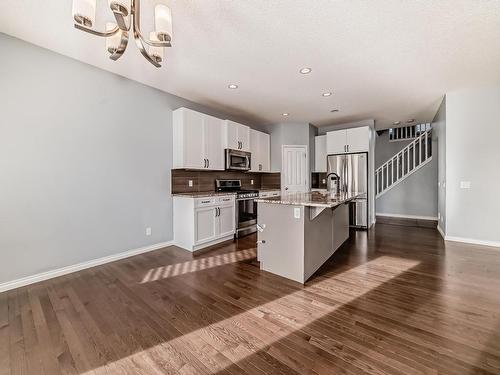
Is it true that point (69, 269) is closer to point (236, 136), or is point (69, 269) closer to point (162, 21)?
point (162, 21)

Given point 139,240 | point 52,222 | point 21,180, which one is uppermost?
point 21,180

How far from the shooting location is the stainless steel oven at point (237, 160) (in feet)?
15.4

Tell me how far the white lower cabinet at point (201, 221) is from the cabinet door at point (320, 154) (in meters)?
3.05

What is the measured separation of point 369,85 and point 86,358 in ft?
15.3

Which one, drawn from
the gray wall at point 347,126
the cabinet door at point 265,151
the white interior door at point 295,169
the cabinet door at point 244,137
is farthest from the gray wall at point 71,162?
the gray wall at point 347,126

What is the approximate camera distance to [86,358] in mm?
1501

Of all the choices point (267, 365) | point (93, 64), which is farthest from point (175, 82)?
point (267, 365)

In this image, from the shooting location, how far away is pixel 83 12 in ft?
4.80

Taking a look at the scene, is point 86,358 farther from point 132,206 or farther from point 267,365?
point 132,206

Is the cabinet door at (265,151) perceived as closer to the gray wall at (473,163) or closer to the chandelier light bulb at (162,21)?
the gray wall at (473,163)

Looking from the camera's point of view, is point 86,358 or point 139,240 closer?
point 86,358

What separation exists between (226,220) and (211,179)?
1.03 m

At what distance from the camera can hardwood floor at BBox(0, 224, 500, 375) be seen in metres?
1.45

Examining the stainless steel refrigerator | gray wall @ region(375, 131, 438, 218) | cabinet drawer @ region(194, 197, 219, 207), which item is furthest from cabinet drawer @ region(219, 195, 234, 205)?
gray wall @ region(375, 131, 438, 218)
